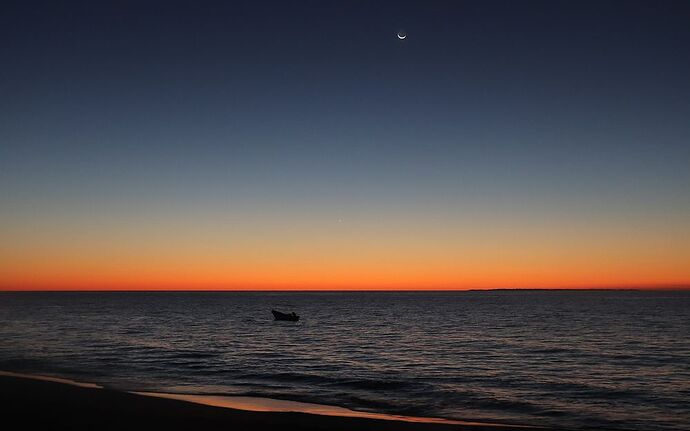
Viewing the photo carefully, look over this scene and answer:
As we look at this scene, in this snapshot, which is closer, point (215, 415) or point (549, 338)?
point (215, 415)

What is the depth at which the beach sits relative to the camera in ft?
55.6

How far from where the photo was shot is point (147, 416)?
59.9ft

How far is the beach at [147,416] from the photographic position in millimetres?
16938

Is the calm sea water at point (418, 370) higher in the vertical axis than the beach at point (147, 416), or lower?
lower

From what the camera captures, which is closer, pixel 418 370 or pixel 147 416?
pixel 147 416

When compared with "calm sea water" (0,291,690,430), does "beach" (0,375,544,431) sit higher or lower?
higher

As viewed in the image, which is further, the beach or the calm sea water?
the calm sea water

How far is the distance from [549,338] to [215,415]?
4445 cm

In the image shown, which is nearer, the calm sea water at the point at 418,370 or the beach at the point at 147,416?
the beach at the point at 147,416

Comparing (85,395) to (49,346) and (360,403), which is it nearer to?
(360,403)

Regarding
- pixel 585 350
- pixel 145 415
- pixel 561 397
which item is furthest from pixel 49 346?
pixel 585 350

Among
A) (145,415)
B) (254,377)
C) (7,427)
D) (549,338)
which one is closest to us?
(7,427)

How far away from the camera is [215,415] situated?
18781mm

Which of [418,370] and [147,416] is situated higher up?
[147,416]
